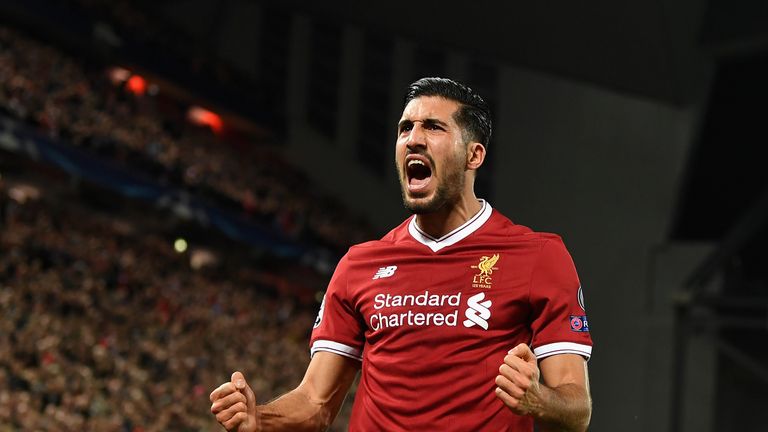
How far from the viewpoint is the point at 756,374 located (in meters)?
23.8

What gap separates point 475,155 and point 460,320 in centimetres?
67

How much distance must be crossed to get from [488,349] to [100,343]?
45.4 ft

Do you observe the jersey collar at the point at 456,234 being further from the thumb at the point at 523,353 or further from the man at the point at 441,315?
the thumb at the point at 523,353

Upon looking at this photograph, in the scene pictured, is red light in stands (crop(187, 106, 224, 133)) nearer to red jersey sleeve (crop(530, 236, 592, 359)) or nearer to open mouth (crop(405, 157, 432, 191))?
open mouth (crop(405, 157, 432, 191))

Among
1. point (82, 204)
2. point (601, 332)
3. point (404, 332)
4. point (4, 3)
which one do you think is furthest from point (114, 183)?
point (404, 332)

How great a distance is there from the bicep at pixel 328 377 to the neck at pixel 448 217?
61 centimetres

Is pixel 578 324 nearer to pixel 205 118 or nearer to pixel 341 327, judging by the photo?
pixel 341 327

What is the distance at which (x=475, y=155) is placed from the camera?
4297 mm

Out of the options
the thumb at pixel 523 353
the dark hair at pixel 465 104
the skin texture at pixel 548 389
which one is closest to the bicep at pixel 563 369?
the skin texture at pixel 548 389

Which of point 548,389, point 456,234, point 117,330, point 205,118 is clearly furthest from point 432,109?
point 205,118

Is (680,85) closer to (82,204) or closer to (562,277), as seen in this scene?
(82,204)

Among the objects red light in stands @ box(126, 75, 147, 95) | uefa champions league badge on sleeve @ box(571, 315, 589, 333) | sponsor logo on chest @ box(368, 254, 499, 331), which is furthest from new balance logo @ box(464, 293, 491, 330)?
red light in stands @ box(126, 75, 147, 95)

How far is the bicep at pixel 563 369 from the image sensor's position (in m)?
3.87

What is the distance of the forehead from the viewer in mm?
4219
